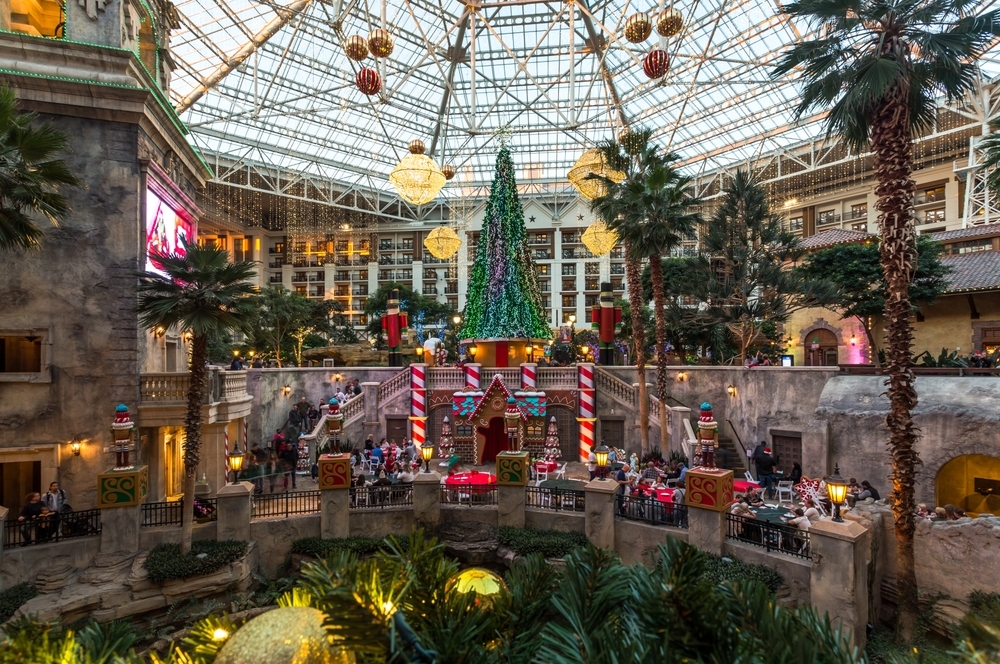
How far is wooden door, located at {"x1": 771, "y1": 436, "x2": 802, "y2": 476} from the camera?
61.6 ft

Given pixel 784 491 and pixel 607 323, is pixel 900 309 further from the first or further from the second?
pixel 607 323

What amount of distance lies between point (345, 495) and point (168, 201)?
1058 cm

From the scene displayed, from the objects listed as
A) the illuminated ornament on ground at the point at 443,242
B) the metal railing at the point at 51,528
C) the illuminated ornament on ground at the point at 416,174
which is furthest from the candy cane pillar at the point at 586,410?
the metal railing at the point at 51,528

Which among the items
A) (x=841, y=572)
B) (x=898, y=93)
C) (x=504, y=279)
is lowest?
(x=841, y=572)

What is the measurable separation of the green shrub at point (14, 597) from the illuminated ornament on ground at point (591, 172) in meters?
19.2

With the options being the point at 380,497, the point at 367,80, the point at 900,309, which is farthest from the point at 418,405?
the point at 900,309

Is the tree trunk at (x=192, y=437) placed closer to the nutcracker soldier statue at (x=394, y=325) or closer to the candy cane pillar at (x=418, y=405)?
the candy cane pillar at (x=418, y=405)

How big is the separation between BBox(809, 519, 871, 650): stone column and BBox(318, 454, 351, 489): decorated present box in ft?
33.8

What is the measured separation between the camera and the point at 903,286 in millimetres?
10594

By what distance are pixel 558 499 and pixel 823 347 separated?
76.2 ft

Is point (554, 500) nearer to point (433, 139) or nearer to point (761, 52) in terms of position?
point (761, 52)

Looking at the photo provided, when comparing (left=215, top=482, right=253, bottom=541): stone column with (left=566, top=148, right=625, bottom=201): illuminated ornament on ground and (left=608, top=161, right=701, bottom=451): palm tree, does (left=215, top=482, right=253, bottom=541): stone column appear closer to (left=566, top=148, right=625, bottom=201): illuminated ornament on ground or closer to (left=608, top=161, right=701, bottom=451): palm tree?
(left=608, top=161, right=701, bottom=451): palm tree

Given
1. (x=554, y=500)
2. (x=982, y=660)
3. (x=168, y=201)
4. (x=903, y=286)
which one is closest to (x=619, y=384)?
(x=554, y=500)

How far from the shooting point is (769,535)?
11.0 m
